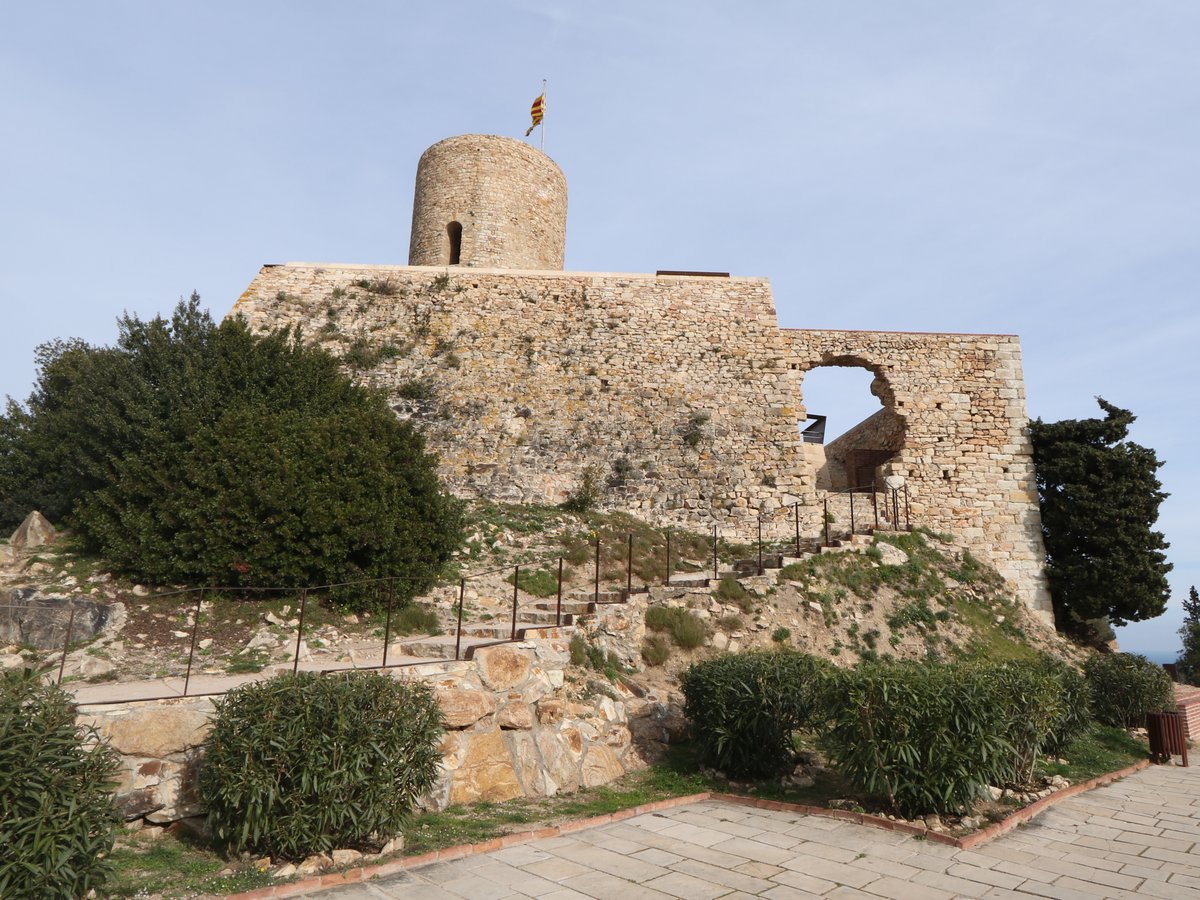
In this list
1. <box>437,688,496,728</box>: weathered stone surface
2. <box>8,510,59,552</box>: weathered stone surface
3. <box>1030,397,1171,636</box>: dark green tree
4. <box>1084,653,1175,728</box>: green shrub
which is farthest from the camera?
<box>1030,397,1171,636</box>: dark green tree

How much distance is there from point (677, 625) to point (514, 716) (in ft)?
11.6

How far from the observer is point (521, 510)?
1531cm

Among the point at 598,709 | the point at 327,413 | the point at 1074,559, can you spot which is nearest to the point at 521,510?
the point at 327,413

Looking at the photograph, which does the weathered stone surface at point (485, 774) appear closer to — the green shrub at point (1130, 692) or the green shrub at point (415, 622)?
the green shrub at point (415, 622)

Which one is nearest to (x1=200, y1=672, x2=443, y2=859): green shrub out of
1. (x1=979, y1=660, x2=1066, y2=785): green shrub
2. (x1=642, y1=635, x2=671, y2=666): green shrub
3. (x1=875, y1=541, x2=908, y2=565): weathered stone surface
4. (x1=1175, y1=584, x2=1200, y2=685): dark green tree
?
(x1=642, y1=635, x2=671, y2=666): green shrub

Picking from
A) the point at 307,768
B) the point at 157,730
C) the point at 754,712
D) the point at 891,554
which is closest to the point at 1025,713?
the point at 754,712

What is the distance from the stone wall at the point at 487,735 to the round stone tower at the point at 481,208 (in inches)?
594

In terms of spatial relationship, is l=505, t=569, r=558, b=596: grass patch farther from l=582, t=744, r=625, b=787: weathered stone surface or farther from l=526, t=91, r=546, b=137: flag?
l=526, t=91, r=546, b=137: flag

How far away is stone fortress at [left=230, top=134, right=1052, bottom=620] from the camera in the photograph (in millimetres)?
16375

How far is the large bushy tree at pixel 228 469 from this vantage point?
10.2 meters

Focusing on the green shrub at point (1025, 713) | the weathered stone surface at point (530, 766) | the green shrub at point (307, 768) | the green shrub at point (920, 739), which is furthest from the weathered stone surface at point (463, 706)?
the green shrub at point (1025, 713)

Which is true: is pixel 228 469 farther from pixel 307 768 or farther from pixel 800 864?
pixel 800 864

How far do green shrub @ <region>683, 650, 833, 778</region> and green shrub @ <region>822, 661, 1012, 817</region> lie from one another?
771 mm

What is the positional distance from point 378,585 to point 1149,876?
9230mm
